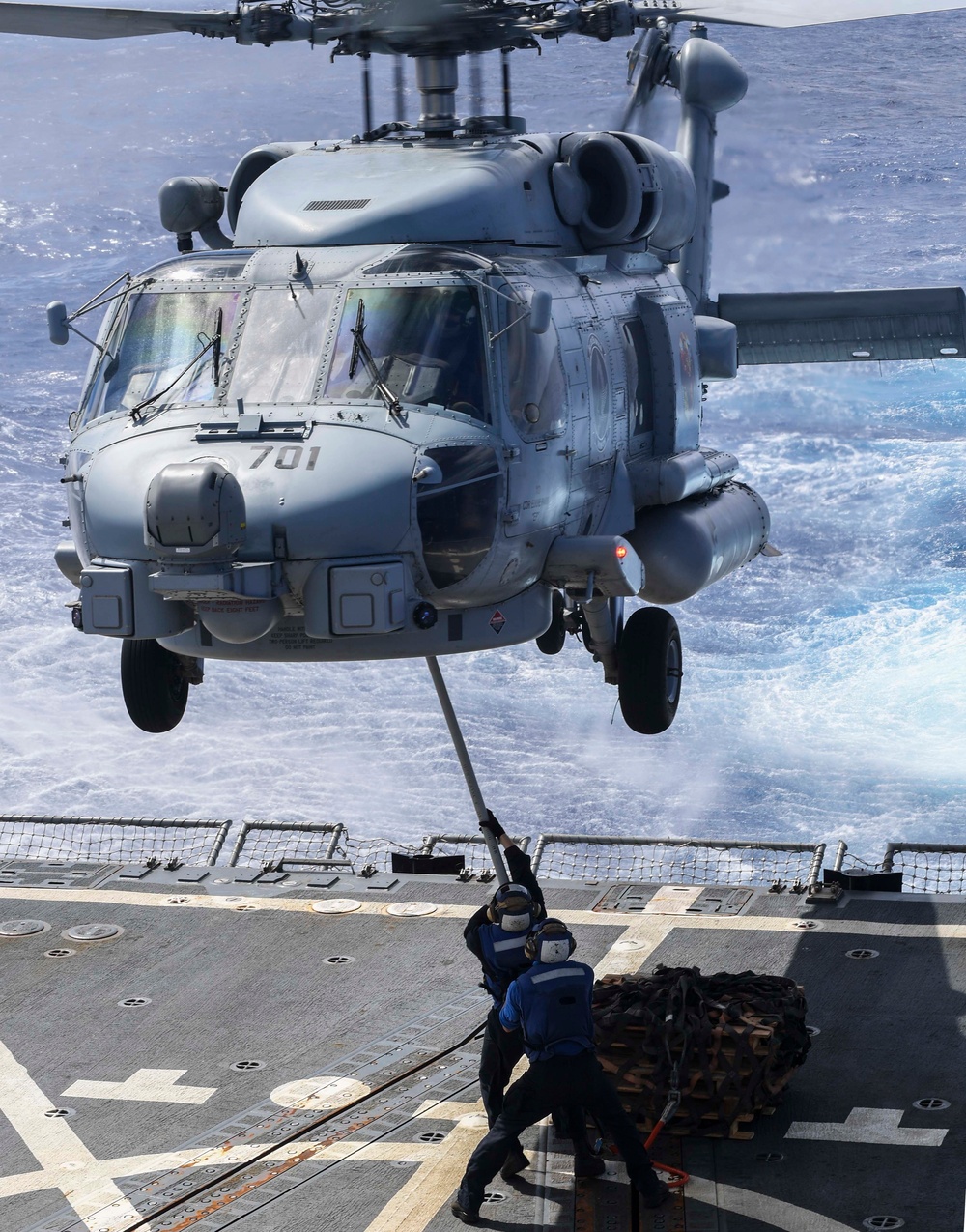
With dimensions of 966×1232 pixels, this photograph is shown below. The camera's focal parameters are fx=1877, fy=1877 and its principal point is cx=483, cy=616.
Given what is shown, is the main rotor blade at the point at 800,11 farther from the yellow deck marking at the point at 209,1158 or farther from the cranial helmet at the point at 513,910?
the yellow deck marking at the point at 209,1158

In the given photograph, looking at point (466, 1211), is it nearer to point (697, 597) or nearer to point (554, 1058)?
point (554, 1058)

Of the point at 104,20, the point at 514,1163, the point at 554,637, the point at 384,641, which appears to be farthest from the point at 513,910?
the point at 104,20

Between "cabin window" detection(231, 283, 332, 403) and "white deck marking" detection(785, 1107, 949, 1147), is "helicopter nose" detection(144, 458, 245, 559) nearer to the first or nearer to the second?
"cabin window" detection(231, 283, 332, 403)

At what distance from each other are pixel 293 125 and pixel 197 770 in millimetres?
23872

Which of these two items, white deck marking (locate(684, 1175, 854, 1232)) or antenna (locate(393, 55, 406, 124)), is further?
antenna (locate(393, 55, 406, 124))

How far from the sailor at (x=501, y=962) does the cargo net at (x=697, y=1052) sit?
2.97 feet

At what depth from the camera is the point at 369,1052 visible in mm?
14141

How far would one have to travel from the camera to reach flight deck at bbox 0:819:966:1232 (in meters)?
11.8

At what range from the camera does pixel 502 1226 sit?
37.5 feet

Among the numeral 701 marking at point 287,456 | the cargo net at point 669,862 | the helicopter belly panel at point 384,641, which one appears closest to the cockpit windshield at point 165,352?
the numeral 701 marking at point 287,456

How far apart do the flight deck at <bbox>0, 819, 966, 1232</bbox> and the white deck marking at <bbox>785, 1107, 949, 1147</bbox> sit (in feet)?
0.07

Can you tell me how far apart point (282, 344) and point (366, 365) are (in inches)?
22.4

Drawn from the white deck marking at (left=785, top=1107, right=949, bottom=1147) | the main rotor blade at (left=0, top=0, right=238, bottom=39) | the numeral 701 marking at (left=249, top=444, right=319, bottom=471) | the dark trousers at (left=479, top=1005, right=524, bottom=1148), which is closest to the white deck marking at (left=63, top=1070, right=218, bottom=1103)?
the dark trousers at (left=479, top=1005, right=524, bottom=1148)

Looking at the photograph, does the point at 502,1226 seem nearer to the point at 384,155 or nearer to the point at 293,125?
the point at 384,155
